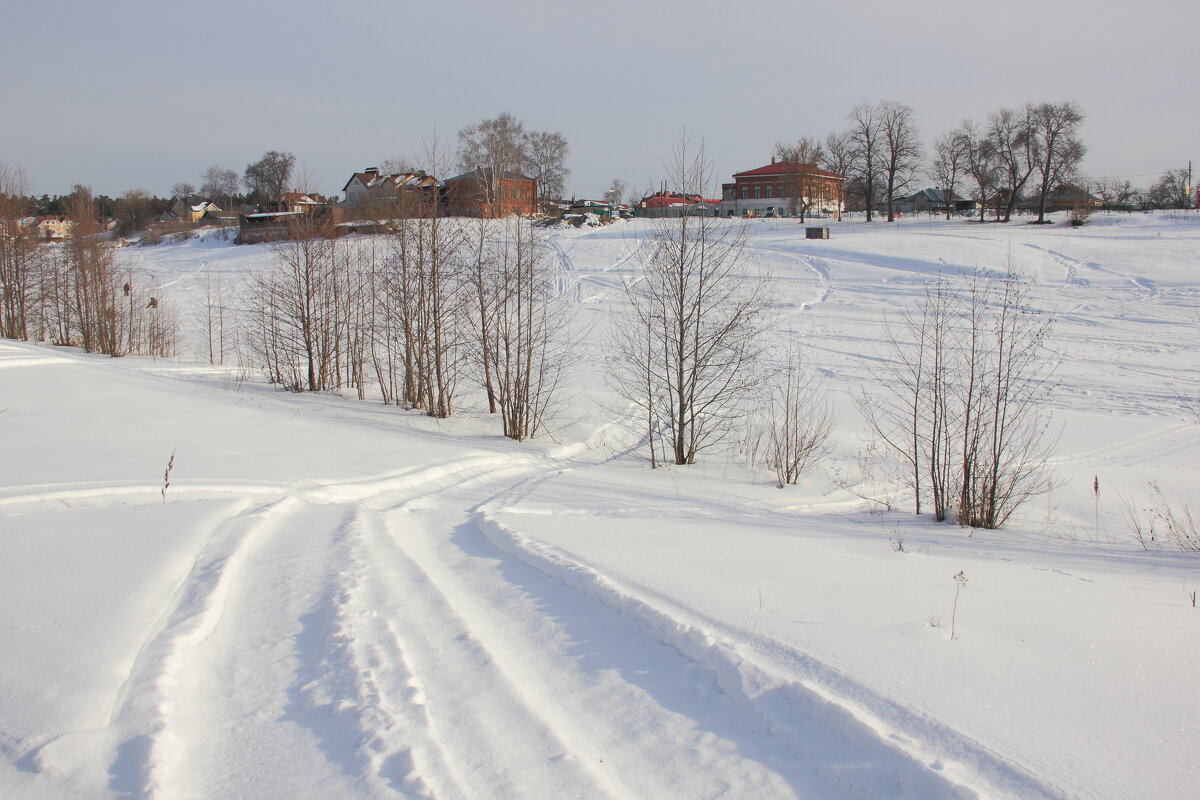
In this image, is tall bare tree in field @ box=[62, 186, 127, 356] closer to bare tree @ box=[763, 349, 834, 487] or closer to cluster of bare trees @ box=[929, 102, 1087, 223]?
bare tree @ box=[763, 349, 834, 487]

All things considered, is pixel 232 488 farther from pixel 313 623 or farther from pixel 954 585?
pixel 954 585

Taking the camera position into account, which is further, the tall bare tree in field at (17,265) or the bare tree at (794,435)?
the tall bare tree in field at (17,265)

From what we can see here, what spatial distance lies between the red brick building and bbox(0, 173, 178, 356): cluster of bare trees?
1881cm

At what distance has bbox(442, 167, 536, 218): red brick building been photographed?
1630cm

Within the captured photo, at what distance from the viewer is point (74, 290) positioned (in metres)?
31.0

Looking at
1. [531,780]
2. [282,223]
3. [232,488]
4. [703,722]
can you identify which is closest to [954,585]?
[703,722]

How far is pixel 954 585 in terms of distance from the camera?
18.6 feet

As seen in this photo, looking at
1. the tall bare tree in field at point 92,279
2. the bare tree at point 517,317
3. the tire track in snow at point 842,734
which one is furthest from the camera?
the tall bare tree in field at point 92,279

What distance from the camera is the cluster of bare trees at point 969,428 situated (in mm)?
10156

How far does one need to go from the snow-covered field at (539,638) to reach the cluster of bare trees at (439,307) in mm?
5983

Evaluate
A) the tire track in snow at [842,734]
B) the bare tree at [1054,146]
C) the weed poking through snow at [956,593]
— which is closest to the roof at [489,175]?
the weed poking through snow at [956,593]

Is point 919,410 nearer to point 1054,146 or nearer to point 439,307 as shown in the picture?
point 439,307

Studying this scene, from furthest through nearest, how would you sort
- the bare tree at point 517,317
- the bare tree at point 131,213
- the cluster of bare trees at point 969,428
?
1. the bare tree at point 131,213
2. the bare tree at point 517,317
3. the cluster of bare trees at point 969,428

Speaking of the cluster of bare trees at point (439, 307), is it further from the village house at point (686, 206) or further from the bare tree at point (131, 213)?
the bare tree at point (131, 213)
